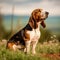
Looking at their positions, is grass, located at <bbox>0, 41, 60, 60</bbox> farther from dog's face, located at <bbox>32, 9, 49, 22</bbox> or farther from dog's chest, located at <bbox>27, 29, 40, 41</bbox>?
dog's face, located at <bbox>32, 9, 49, 22</bbox>

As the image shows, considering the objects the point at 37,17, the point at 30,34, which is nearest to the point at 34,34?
the point at 30,34

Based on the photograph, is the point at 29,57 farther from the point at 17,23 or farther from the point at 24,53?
the point at 17,23

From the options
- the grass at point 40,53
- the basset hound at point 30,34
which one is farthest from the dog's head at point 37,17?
the grass at point 40,53

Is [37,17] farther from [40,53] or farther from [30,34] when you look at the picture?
[40,53]

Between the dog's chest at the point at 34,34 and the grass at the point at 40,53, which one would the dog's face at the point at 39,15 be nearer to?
the dog's chest at the point at 34,34

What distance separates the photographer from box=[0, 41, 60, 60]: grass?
2.45m

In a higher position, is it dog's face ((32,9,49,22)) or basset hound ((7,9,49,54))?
dog's face ((32,9,49,22))

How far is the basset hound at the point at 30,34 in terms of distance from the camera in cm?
246

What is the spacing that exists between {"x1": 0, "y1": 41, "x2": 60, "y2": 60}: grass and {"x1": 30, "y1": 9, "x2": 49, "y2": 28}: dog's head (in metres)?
0.19

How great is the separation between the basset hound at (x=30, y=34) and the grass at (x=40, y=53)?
44 millimetres

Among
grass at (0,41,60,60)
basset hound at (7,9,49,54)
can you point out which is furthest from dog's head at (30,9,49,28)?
grass at (0,41,60,60)

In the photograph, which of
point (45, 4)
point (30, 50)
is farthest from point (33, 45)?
point (45, 4)

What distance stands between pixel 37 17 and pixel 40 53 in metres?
0.32

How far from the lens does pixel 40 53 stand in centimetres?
251
